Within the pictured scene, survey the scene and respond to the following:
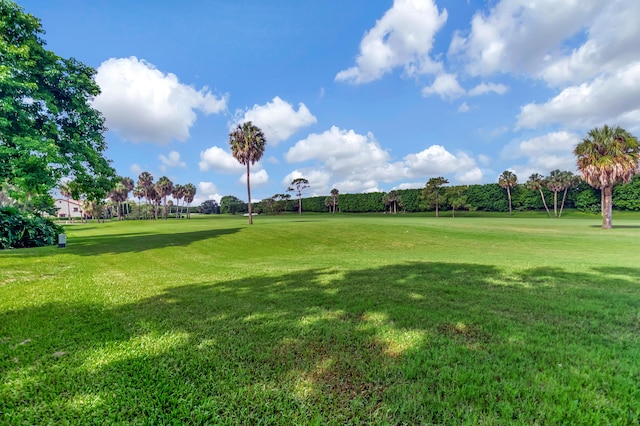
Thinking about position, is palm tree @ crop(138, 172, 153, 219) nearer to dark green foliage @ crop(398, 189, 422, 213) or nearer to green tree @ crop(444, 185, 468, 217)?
dark green foliage @ crop(398, 189, 422, 213)

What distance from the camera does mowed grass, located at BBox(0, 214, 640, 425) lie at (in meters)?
2.47

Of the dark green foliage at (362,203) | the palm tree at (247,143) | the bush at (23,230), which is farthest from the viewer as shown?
the dark green foliage at (362,203)

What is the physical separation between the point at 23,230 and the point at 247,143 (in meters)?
24.1

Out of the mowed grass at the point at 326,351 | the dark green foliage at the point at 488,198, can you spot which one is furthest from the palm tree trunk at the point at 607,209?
the dark green foliage at the point at 488,198

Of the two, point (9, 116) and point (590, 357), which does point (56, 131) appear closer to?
point (9, 116)

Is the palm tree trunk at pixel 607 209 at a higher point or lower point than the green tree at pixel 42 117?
lower

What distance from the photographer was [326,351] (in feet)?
11.3

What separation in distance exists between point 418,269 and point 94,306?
7.86 metres

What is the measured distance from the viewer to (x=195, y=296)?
6082 mm

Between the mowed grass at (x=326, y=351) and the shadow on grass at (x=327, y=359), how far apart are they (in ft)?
0.06

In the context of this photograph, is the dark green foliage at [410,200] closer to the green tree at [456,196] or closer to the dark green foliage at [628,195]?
the green tree at [456,196]

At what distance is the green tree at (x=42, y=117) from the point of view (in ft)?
38.9

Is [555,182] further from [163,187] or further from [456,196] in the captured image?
[163,187]

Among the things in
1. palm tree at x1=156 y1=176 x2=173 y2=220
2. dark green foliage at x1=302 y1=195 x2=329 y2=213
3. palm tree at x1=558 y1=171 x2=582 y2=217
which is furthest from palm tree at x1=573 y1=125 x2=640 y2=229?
palm tree at x1=156 y1=176 x2=173 y2=220
